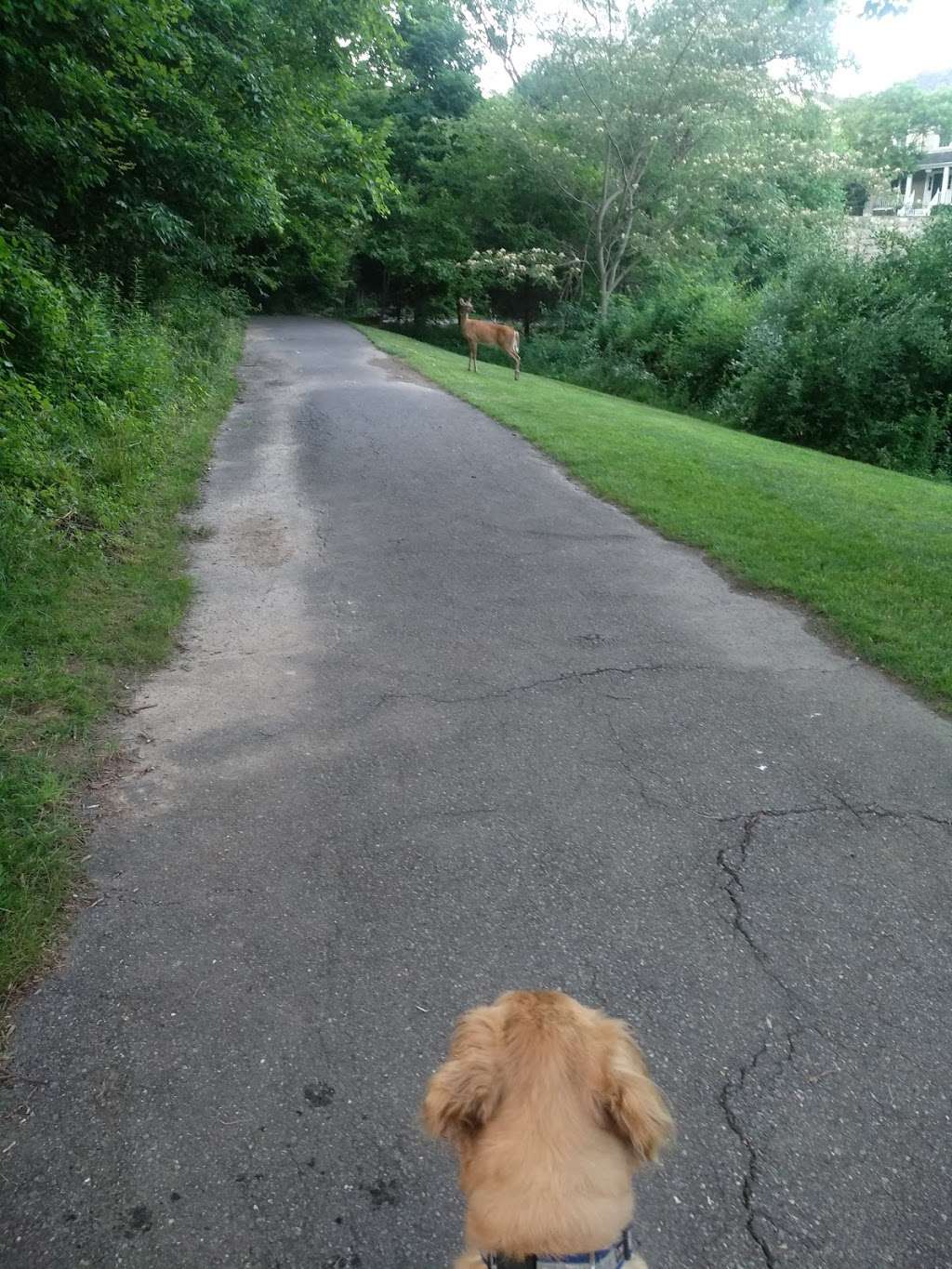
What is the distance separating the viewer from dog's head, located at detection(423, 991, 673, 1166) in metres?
1.68

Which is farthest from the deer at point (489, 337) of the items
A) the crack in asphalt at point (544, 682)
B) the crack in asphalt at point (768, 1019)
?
the crack in asphalt at point (768, 1019)

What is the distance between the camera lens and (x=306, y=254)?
Result: 33.2 meters

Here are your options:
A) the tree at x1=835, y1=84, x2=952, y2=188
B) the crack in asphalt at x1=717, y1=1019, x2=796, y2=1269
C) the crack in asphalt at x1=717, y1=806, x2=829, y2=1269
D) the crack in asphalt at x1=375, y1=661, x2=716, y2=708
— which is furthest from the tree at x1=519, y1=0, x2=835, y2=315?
the crack in asphalt at x1=717, y1=1019, x2=796, y2=1269

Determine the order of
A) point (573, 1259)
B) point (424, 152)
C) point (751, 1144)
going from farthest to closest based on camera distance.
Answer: point (424, 152) → point (751, 1144) → point (573, 1259)

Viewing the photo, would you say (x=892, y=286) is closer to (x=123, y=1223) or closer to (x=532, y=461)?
(x=532, y=461)

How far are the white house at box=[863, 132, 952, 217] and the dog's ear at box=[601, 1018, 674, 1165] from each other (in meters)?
40.6

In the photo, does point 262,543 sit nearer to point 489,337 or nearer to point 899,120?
point 489,337

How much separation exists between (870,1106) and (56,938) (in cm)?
272

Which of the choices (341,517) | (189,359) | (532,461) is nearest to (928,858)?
(341,517)

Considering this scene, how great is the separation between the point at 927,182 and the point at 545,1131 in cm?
5135

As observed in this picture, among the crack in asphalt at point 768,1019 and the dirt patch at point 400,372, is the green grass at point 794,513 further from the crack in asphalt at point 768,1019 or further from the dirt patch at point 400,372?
the dirt patch at point 400,372

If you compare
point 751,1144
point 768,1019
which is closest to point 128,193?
point 768,1019

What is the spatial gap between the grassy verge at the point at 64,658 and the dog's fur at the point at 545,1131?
190 centimetres

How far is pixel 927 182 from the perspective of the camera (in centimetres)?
4256
